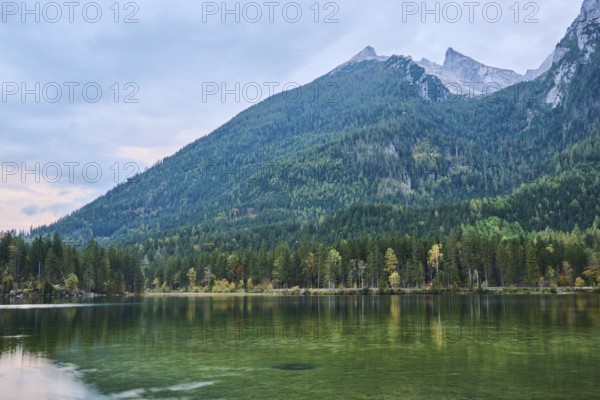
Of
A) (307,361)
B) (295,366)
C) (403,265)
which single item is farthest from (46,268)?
(295,366)

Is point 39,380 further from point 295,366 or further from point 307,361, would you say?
point 307,361

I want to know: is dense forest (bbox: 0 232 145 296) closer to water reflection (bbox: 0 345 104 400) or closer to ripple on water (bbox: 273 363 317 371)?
water reflection (bbox: 0 345 104 400)

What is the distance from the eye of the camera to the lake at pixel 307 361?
30.0 meters

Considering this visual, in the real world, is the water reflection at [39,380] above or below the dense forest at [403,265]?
below

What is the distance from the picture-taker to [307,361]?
39625mm

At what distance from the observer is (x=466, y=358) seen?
3978 cm

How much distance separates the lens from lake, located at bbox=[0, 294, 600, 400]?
3002cm

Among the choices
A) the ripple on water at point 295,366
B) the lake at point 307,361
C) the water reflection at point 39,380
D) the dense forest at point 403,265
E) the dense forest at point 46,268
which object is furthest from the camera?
the dense forest at point 403,265

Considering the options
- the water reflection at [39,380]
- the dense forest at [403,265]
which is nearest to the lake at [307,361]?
the water reflection at [39,380]

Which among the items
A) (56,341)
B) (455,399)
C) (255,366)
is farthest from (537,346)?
(56,341)

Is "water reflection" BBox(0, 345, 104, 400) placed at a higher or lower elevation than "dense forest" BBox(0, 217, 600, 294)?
lower

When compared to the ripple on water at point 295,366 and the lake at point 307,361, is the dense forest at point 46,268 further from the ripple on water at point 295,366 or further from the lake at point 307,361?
the ripple on water at point 295,366

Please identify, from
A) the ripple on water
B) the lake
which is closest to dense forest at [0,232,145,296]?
the lake

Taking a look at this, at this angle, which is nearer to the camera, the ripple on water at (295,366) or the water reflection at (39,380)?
the water reflection at (39,380)
